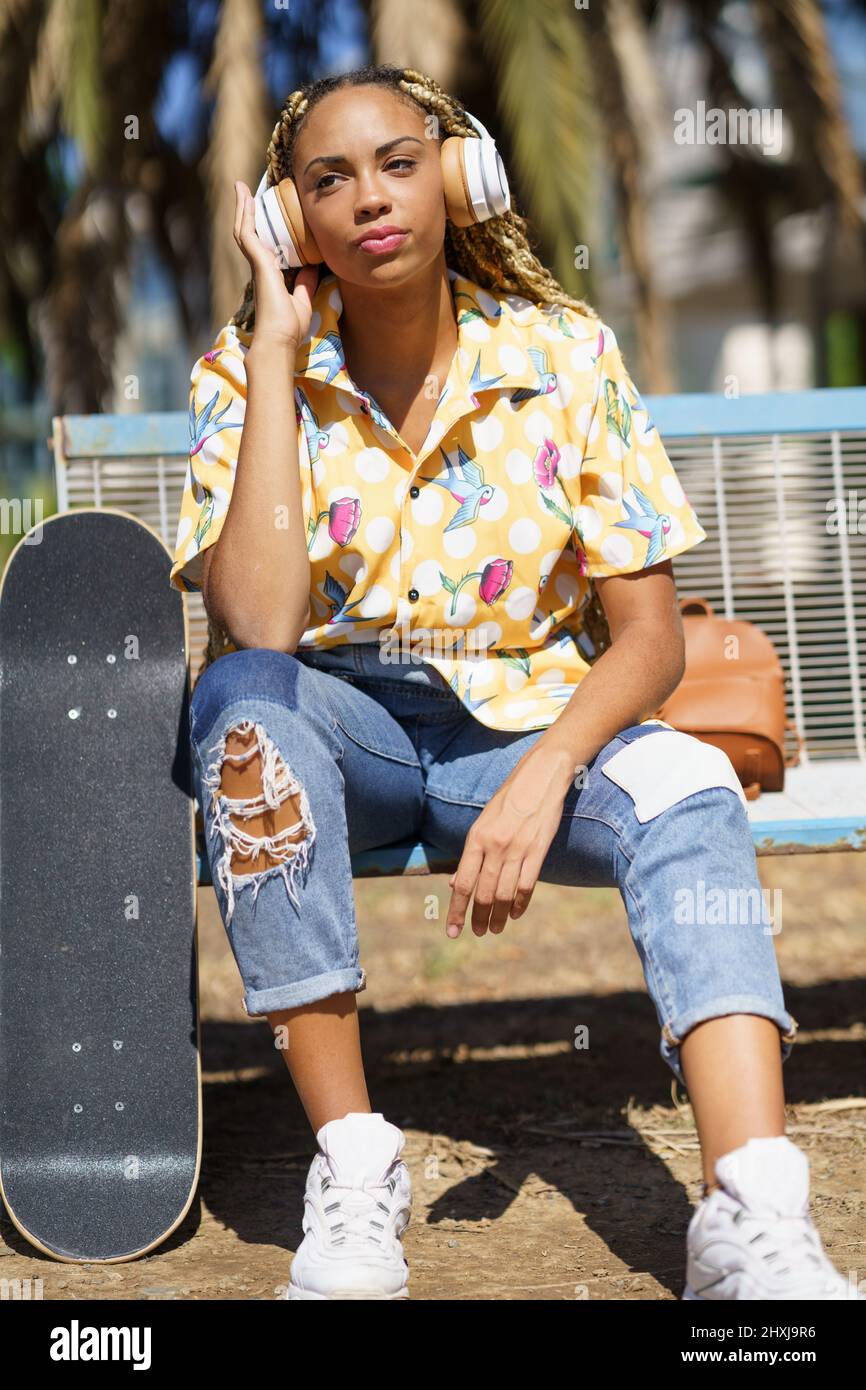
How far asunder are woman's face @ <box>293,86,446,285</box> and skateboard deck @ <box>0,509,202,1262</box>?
658 mm

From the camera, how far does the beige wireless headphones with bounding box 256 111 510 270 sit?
8.37ft

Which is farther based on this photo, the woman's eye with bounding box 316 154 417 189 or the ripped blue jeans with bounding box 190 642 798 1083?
the woman's eye with bounding box 316 154 417 189

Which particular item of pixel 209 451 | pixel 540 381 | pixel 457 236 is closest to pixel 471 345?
pixel 540 381

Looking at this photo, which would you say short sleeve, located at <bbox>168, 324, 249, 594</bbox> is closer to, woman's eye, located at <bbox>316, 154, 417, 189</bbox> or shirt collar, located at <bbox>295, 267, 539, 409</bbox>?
shirt collar, located at <bbox>295, 267, 539, 409</bbox>

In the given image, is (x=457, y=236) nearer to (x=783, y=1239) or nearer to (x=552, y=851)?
(x=552, y=851)

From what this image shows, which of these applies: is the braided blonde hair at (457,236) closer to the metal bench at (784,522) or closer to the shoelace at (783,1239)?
the metal bench at (784,522)

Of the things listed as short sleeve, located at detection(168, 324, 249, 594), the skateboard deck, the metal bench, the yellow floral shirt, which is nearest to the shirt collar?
the yellow floral shirt

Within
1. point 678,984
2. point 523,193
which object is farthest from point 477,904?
point 523,193

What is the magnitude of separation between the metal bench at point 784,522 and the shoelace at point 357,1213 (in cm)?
166

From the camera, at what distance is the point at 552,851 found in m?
2.40

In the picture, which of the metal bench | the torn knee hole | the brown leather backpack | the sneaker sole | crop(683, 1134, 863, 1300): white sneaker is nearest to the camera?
crop(683, 1134, 863, 1300): white sneaker

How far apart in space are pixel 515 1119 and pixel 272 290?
1751 millimetres

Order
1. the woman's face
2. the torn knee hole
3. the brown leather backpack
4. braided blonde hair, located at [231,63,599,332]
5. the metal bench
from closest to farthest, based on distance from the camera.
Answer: the torn knee hole < the woman's face < braided blonde hair, located at [231,63,599,332] < the brown leather backpack < the metal bench
